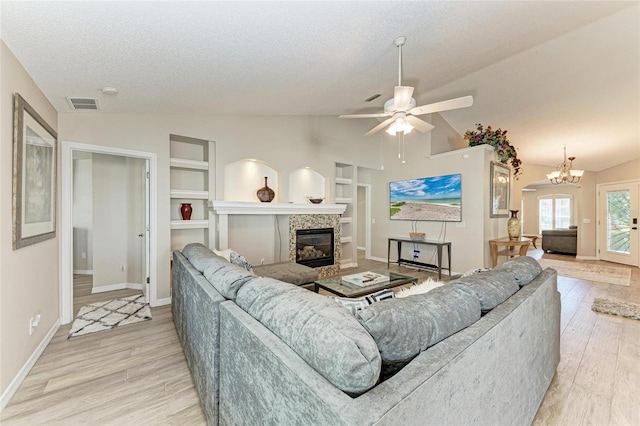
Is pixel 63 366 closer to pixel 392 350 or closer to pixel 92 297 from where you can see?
pixel 92 297

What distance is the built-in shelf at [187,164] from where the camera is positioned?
378cm

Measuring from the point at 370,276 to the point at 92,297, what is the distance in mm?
3787

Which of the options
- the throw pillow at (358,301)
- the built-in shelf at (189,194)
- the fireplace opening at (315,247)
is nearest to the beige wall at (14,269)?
the built-in shelf at (189,194)

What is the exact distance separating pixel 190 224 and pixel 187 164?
2.79 feet

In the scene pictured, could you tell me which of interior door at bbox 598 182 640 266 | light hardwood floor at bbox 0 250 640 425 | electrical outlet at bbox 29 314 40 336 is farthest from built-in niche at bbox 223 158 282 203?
interior door at bbox 598 182 640 266

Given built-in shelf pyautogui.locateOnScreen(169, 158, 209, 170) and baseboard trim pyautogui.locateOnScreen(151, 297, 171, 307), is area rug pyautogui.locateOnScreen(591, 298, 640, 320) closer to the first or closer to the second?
baseboard trim pyautogui.locateOnScreen(151, 297, 171, 307)

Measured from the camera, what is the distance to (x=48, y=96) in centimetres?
252

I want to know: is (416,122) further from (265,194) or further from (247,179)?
(247,179)

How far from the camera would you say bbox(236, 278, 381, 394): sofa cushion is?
79 centimetres

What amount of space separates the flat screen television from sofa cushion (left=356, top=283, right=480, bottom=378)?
4344 mm

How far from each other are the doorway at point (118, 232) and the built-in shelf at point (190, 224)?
309 millimetres

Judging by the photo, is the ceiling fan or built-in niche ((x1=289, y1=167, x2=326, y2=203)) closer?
the ceiling fan

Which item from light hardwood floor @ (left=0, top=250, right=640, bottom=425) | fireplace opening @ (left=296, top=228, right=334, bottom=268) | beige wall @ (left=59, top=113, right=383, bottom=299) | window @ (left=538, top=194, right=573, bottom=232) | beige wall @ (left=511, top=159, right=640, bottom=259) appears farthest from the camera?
window @ (left=538, top=194, right=573, bottom=232)

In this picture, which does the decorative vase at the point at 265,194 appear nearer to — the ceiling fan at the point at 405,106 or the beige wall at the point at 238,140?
the beige wall at the point at 238,140
